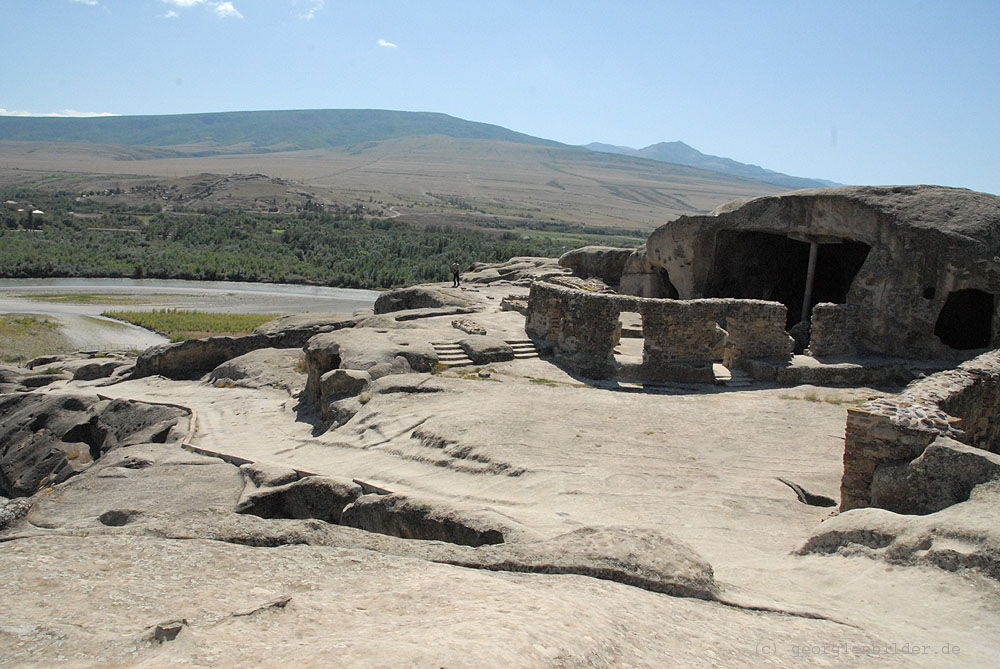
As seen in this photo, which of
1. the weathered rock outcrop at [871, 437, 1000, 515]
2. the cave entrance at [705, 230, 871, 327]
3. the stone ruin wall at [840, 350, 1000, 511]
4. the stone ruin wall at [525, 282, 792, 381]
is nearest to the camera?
the weathered rock outcrop at [871, 437, 1000, 515]

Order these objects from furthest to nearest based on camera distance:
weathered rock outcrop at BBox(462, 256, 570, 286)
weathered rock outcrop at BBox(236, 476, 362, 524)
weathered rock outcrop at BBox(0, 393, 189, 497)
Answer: weathered rock outcrop at BBox(462, 256, 570, 286)
weathered rock outcrop at BBox(0, 393, 189, 497)
weathered rock outcrop at BBox(236, 476, 362, 524)

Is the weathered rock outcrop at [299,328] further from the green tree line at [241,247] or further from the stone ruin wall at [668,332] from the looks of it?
the green tree line at [241,247]

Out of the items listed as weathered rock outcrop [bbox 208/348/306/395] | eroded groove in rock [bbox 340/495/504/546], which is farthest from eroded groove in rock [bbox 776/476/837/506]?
weathered rock outcrop [bbox 208/348/306/395]

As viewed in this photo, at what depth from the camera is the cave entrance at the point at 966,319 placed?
A: 1827 centimetres

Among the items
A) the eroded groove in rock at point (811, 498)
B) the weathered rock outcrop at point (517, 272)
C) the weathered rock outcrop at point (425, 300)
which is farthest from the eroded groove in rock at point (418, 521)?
the weathered rock outcrop at point (517, 272)

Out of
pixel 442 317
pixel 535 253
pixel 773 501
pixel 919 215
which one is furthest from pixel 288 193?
pixel 773 501

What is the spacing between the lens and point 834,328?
18.0 m

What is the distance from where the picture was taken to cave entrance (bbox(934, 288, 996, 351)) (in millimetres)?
18266

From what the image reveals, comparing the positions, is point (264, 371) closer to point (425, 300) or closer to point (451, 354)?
point (451, 354)

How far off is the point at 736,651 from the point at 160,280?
2035 inches

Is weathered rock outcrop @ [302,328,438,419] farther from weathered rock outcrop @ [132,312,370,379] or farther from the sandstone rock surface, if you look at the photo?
weathered rock outcrop @ [132,312,370,379]

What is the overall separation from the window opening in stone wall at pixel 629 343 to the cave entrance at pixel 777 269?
2.88 m

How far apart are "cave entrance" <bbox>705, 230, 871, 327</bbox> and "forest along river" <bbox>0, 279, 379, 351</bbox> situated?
15.7 metres

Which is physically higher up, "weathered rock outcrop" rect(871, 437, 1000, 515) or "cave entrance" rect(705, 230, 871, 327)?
"cave entrance" rect(705, 230, 871, 327)
